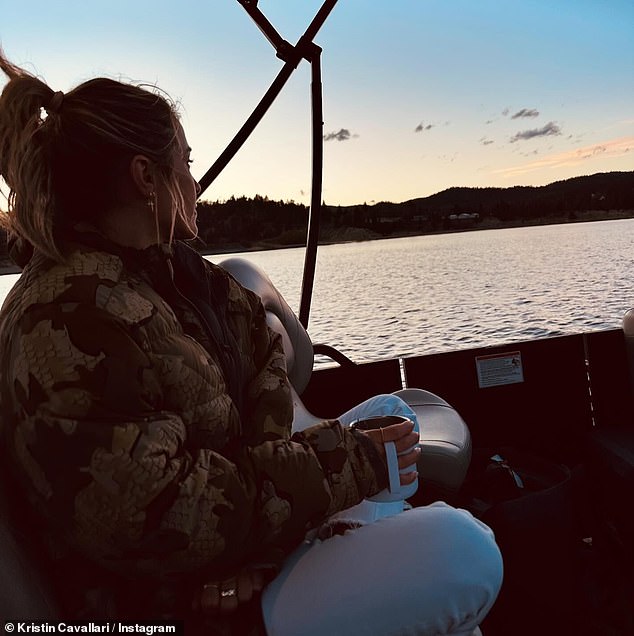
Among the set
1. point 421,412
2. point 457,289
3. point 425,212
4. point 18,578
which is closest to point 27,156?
point 18,578

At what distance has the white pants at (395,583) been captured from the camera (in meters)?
0.85

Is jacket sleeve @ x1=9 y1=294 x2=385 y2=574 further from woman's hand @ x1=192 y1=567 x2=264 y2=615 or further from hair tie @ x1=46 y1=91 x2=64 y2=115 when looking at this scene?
hair tie @ x1=46 y1=91 x2=64 y2=115

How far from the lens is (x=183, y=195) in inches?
39.2

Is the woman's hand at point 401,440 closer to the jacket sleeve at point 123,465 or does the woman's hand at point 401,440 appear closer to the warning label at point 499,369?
the jacket sleeve at point 123,465

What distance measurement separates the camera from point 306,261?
8.45ft

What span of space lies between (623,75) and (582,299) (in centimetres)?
231

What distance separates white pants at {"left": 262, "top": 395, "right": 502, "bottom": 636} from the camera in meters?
0.85

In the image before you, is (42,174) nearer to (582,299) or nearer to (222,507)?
(222,507)

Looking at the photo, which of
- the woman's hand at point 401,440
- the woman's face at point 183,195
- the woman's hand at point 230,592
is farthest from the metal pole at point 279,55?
the woman's hand at point 230,592

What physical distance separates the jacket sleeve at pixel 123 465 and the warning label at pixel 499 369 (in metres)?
1.52

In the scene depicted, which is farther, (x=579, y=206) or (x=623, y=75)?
(x=623, y=75)

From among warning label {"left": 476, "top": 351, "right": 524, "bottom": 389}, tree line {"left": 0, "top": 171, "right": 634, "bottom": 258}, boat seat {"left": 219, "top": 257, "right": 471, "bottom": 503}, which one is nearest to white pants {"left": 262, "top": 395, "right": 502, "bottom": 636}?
boat seat {"left": 219, "top": 257, "right": 471, "bottom": 503}

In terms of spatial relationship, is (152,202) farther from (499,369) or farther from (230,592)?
(499,369)

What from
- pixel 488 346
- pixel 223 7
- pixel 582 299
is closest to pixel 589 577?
pixel 488 346
